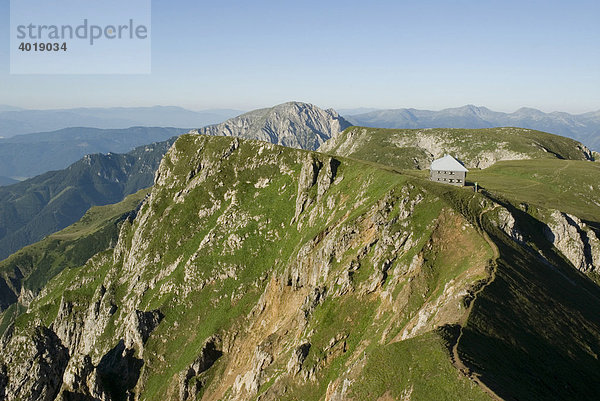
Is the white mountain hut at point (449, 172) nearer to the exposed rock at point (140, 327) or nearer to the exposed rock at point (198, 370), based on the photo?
the exposed rock at point (198, 370)

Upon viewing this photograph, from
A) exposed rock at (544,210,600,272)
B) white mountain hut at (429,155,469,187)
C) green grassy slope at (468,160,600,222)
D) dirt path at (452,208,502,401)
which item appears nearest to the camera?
dirt path at (452,208,502,401)

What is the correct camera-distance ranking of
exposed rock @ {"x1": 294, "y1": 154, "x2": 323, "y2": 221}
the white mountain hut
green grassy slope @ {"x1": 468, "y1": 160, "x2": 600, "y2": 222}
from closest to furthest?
the white mountain hut, green grassy slope @ {"x1": 468, "y1": 160, "x2": 600, "y2": 222}, exposed rock @ {"x1": 294, "y1": 154, "x2": 323, "y2": 221}

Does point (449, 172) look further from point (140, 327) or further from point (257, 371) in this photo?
point (140, 327)

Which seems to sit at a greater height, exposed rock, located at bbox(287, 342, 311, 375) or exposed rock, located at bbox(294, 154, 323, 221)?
exposed rock, located at bbox(294, 154, 323, 221)

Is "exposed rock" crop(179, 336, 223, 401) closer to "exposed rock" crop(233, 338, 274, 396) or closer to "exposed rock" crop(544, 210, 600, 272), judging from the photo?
"exposed rock" crop(233, 338, 274, 396)

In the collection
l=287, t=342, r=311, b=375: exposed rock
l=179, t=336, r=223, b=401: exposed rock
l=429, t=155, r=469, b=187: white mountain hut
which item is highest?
l=429, t=155, r=469, b=187: white mountain hut

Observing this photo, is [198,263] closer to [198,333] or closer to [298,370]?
[198,333]

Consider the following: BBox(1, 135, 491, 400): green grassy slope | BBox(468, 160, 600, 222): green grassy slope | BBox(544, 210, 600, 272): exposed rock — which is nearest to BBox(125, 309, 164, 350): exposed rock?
BBox(1, 135, 491, 400): green grassy slope

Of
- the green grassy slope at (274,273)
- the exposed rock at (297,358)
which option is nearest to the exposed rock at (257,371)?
the green grassy slope at (274,273)
